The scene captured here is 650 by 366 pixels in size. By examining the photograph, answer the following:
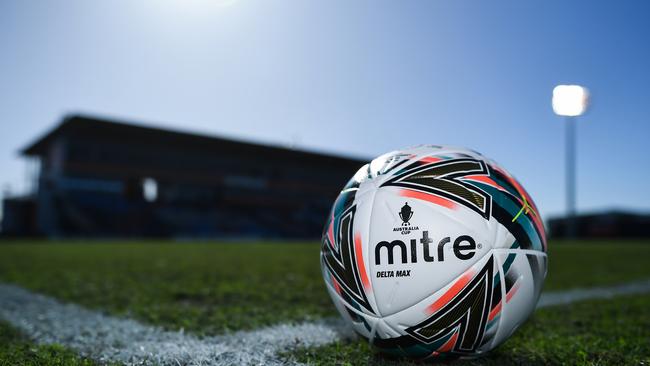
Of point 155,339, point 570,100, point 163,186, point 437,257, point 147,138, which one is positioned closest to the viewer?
point 437,257

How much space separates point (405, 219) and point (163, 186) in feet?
133

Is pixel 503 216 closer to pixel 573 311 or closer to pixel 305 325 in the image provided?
pixel 305 325

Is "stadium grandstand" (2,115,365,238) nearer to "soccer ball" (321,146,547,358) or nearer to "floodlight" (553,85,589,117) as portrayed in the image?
"floodlight" (553,85,589,117)

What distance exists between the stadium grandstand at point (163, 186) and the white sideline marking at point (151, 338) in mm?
33050

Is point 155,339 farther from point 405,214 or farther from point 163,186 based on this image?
point 163,186

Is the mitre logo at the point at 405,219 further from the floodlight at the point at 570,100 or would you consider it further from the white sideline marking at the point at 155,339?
the floodlight at the point at 570,100

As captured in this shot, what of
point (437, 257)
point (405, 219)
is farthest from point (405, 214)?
point (437, 257)

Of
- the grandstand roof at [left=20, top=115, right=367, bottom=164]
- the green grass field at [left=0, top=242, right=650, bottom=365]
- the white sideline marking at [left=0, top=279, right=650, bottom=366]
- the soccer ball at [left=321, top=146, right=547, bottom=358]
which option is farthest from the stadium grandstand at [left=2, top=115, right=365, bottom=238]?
the soccer ball at [left=321, top=146, right=547, bottom=358]

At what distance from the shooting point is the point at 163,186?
1588 inches

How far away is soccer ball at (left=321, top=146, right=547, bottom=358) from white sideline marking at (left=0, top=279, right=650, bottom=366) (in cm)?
61

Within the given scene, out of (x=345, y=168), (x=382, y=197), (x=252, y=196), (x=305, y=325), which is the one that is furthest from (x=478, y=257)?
(x=345, y=168)

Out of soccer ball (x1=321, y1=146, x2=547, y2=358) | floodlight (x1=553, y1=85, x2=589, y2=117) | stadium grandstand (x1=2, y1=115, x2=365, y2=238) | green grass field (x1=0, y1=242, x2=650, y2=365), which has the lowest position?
stadium grandstand (x1=2, y1=115, x2=365, y2=238)

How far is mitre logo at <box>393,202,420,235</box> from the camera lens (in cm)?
226

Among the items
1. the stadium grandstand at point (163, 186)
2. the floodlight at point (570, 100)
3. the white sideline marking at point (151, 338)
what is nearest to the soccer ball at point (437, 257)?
the white sideline marking at point (151, 338)
